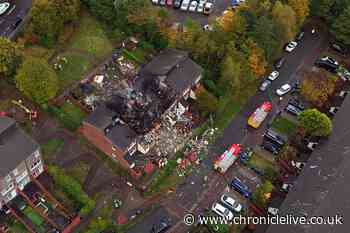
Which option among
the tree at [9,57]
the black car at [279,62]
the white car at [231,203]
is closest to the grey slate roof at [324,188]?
the white car at [231,203]

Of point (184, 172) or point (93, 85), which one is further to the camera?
point (93, 85)

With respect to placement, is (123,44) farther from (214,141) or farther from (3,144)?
(3,144)

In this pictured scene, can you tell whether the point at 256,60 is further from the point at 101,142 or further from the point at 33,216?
the point at 33,216

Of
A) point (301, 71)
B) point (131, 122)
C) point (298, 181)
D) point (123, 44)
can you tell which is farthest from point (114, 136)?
point (301, 71)

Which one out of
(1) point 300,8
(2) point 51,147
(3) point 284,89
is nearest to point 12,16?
(2) point 51,147

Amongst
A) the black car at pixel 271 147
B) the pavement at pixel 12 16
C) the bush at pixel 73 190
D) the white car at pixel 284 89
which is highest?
the pavement at pixel 12 16

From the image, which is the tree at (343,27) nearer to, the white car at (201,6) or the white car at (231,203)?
the white car at (201,6)
